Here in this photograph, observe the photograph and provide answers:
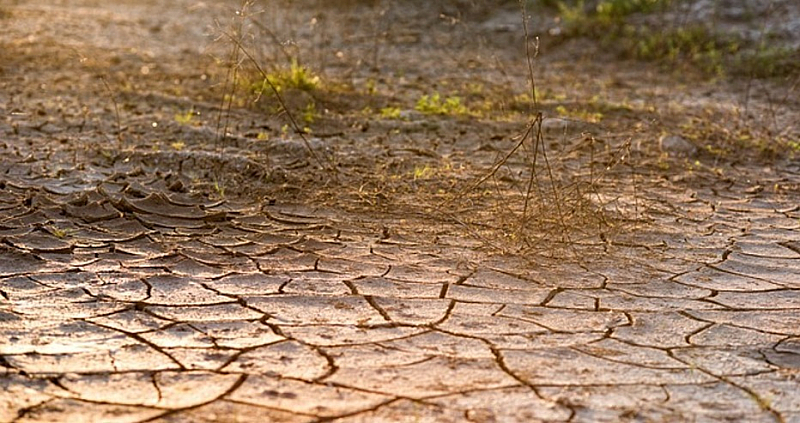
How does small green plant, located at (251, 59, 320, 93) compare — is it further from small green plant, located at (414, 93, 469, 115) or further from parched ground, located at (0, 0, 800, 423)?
small green plant, located at (414, 93, 469, 115)

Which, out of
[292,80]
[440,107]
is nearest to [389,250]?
[440,107]

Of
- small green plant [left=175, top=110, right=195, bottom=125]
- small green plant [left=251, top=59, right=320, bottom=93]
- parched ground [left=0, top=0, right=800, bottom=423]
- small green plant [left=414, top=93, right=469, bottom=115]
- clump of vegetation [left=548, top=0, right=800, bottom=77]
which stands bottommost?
parched ground [left=0, top=0, right=800, bottom=423]

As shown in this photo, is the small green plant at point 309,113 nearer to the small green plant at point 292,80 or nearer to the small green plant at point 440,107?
the small green plant at point 292,80

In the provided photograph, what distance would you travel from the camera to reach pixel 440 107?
6727 mm

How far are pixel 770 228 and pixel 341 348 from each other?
89.7 inches

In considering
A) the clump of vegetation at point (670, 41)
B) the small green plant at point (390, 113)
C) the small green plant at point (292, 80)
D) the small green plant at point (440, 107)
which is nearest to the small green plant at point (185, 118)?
the small green plant at point (292, 80)

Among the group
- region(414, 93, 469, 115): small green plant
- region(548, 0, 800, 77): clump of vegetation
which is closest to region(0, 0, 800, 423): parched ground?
region(414, 93, 469, 115): small green plant

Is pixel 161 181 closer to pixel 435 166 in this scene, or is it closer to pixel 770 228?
pixel 435 166

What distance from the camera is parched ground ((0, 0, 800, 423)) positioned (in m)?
3.02

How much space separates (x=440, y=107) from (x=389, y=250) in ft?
8.52

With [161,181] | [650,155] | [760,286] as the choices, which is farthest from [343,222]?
[650,155]

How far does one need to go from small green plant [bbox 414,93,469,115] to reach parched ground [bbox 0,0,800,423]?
0.05 ft

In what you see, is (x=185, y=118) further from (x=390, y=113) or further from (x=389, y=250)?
(x=389, y=250)

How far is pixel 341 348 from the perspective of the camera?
10.7 ft
